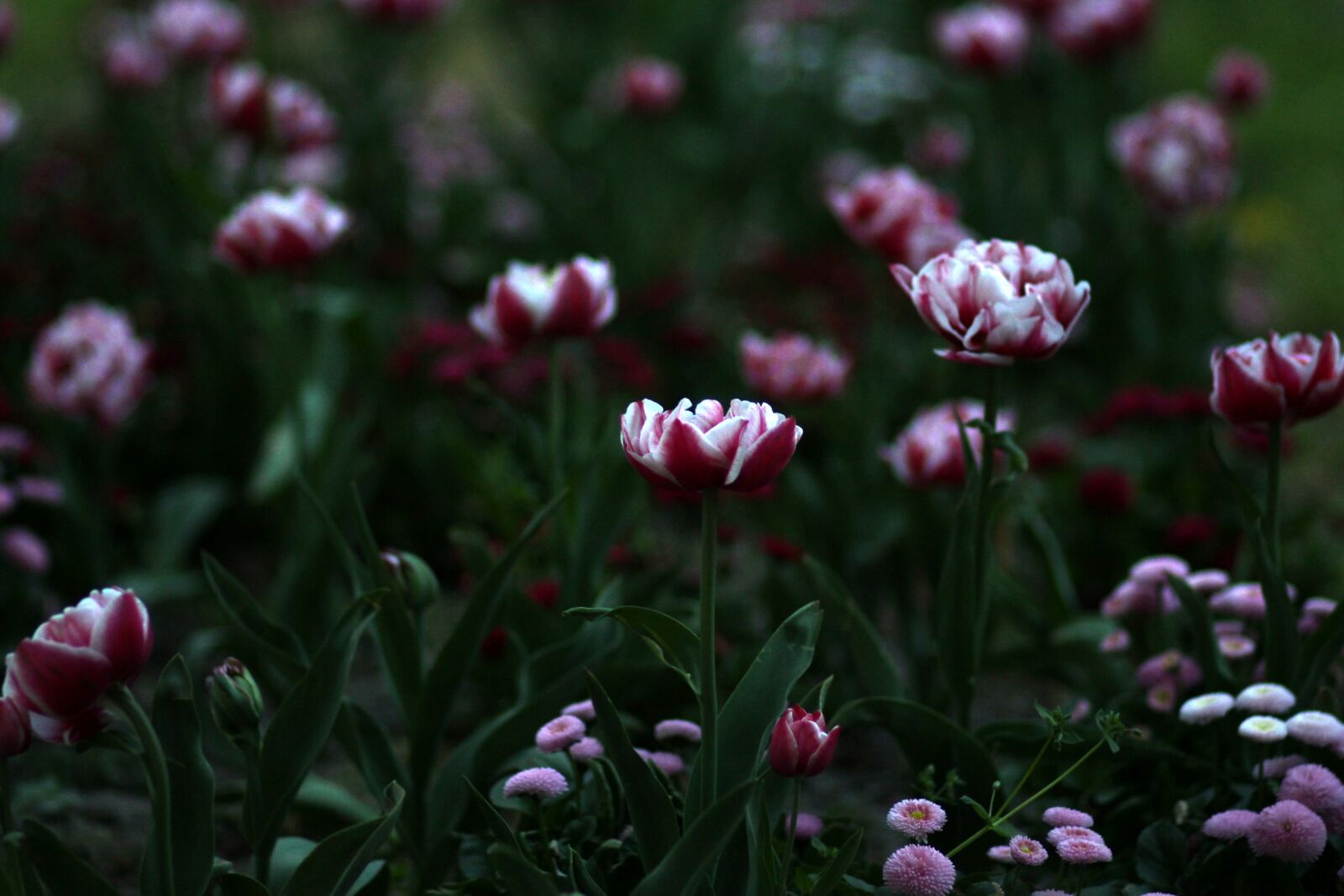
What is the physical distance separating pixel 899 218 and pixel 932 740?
83cm

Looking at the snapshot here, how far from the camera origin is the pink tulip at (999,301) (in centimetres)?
134

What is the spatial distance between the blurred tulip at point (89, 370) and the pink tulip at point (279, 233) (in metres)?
0.36

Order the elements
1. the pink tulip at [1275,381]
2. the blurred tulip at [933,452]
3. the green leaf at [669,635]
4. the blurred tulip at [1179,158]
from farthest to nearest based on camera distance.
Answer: the blurred tulip at [1179,158]
the blurred tulip at [933,452]
the pink tulip at [1275,381]
the green leaf at [669,635]

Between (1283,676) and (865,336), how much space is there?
1885 millimetres

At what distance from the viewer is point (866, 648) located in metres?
1.68

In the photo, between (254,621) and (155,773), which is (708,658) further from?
(254,621)

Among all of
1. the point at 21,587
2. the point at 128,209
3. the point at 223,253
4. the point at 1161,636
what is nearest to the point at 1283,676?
the point at 1161,636

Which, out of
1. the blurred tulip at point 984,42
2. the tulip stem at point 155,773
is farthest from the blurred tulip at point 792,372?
the blurred tulip at point 984,42

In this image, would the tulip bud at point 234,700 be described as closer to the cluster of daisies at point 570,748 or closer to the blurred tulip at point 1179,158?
→ the cluster of daisies at point 570,748

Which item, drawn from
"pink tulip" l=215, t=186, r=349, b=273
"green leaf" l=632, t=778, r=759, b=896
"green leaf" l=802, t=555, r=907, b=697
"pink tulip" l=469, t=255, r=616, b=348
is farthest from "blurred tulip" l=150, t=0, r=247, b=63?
"green leaf" l=632, t=778, r=759, b=896

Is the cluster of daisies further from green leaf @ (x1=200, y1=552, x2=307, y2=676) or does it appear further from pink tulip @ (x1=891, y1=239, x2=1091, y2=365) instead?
pink tulip @ (x1=891, y1=239, x2=1091, y2=365)

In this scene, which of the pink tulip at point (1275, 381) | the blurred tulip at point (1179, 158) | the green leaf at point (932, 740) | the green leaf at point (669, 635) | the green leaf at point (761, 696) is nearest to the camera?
the green leaf at point (669, 635)

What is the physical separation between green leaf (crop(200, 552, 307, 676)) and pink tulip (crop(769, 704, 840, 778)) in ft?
2.15

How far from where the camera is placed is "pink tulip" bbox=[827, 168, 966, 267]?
2.08m
